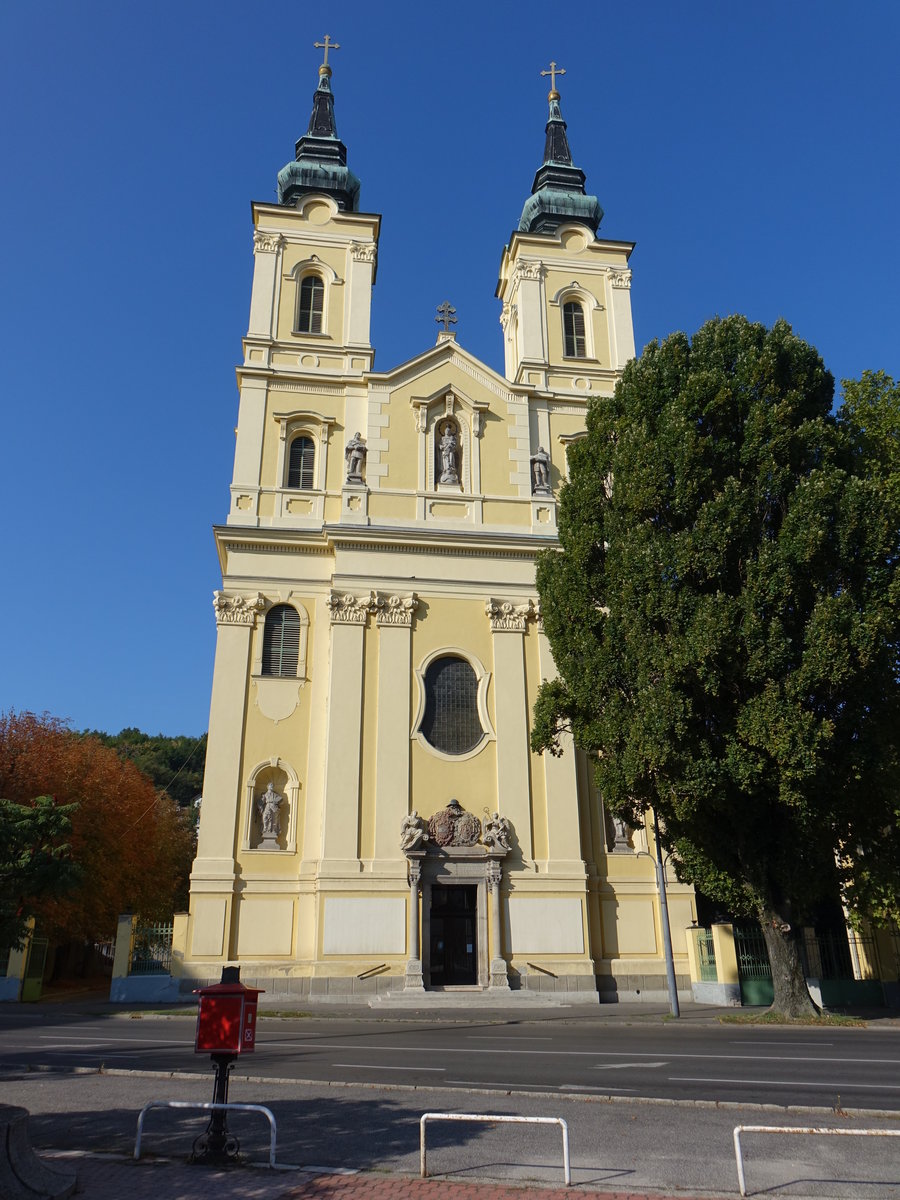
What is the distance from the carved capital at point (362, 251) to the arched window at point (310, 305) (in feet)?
5.36

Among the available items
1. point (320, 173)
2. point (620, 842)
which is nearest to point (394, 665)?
point (620, 842)

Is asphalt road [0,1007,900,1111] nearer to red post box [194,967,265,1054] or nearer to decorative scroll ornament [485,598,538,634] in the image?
red post box [194,967,265,1054]

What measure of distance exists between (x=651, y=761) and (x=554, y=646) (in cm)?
440

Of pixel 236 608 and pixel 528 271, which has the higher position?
pixel 528 271

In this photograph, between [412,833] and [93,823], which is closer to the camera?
[412,833]

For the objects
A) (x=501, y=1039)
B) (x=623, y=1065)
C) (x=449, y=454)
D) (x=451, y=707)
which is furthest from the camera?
(x=449, y=454)

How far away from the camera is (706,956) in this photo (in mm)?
25266

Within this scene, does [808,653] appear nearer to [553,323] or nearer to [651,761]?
[651,761]

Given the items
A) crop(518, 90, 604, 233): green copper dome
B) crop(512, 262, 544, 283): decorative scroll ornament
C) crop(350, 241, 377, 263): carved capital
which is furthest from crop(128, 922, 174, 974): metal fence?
crop(518, 90, 604, 233): green copper dome

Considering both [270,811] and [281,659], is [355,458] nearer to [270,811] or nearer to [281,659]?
[281,659]

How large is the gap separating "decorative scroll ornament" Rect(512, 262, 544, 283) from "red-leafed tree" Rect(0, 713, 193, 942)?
24.7 meters

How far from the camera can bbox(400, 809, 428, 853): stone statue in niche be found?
2606 cm

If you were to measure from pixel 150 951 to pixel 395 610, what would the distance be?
12.1m

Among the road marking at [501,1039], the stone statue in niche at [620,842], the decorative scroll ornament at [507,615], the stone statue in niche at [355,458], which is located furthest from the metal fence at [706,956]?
the stone statue in niche at [355,458]
